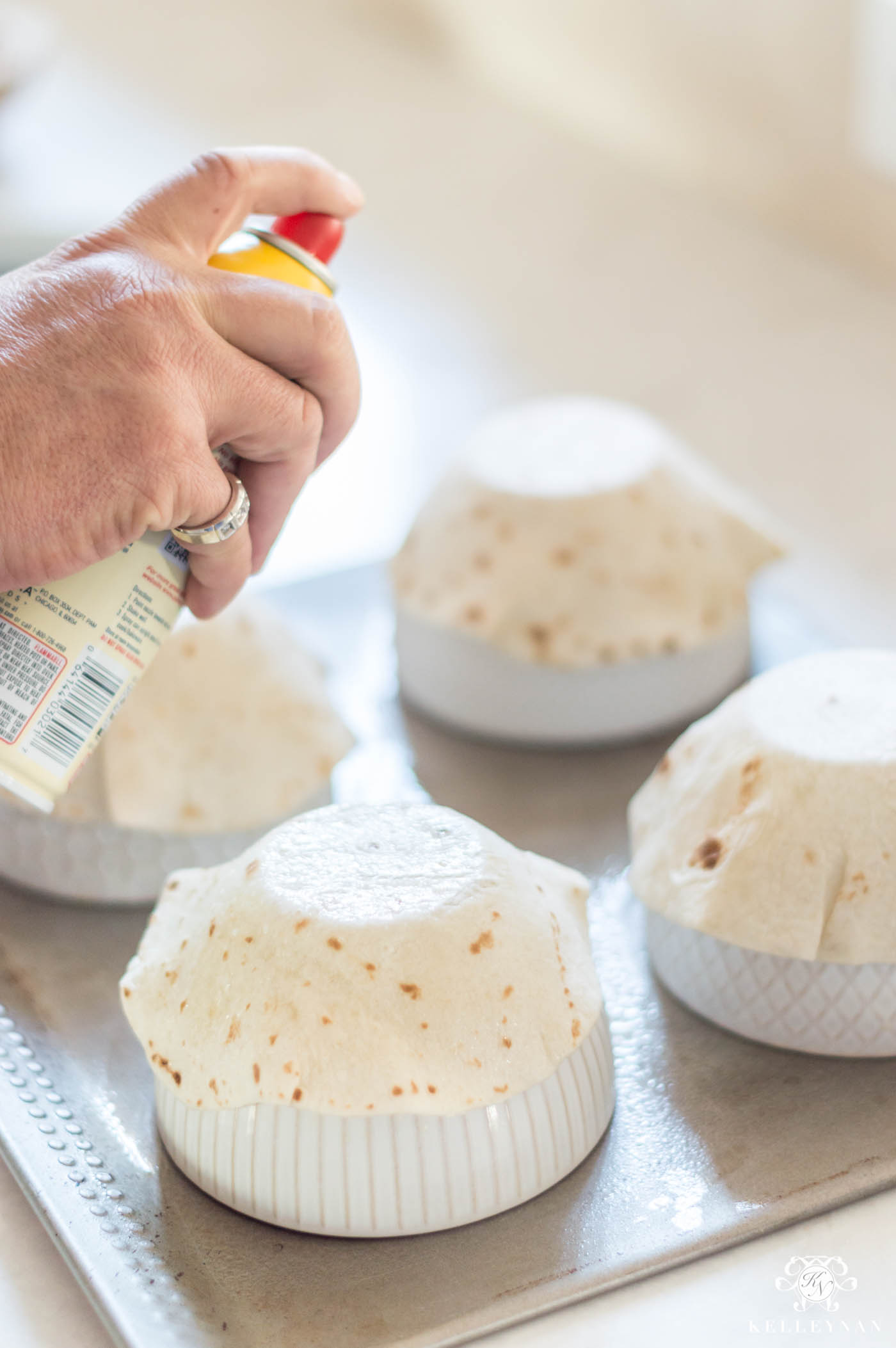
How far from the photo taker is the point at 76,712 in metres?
0.62

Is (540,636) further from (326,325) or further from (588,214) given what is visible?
(588,214)

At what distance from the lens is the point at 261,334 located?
26.1 inches

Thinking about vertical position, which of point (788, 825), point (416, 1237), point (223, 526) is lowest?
point (416, 1237)

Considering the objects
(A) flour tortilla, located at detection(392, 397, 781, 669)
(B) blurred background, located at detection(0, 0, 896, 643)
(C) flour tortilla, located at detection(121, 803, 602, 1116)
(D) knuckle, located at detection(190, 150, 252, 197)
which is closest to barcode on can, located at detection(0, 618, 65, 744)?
(C) flour tortilla, located at detection(121, 803, 602, 1116)

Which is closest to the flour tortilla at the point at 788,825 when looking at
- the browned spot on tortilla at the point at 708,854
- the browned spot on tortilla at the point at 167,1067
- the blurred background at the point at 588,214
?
the browned spot on tortilla at the point at 708,854

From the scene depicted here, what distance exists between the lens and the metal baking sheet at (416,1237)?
0.59 m

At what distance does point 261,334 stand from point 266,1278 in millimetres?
381

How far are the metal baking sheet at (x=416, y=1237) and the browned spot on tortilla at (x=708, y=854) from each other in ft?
0.27

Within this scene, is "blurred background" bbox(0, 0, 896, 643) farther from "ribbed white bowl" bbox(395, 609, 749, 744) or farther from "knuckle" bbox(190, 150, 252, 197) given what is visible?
"knuckle" bbox(190, 150, 252, 197)

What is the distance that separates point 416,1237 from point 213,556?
30cm

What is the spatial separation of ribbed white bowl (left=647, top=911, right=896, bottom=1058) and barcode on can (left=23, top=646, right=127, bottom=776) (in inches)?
10.8

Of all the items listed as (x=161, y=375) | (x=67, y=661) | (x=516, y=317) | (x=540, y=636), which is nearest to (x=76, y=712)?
(x=67, y=661)

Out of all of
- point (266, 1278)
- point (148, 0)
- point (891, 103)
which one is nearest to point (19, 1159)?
point (266, 1278)

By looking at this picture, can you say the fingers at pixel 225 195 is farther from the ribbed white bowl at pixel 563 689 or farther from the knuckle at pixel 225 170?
the ribbed white bowl at pixel 563 689
